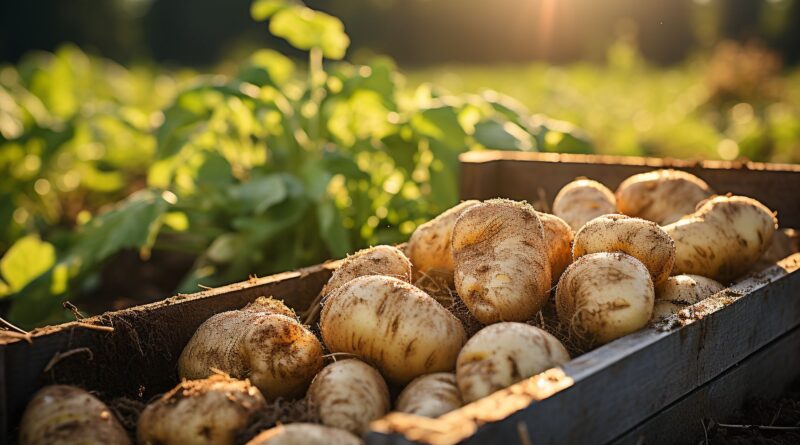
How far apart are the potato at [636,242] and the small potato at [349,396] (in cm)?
77

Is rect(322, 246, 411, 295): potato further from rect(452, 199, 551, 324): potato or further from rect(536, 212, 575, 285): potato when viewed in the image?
rect(536, 212, 575, 285): potato

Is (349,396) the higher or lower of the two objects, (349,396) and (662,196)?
the lower

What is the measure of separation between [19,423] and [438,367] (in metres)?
1.00

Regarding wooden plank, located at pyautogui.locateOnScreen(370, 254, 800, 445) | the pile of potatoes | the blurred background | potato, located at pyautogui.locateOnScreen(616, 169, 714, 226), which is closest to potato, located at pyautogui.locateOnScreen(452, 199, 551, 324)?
the pile of potatoes

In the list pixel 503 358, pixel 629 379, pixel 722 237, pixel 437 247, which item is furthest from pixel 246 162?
pixel 629 379

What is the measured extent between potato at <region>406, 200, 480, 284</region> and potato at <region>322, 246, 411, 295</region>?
102 mm

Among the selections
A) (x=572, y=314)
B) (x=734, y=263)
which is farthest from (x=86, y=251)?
(x=734, y=263)

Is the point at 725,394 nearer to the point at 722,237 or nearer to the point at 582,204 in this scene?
the point at 722,237

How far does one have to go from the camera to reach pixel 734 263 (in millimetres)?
2561

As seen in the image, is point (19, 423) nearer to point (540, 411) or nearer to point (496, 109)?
point (540, 411)

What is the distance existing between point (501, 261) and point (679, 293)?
1.78 ft

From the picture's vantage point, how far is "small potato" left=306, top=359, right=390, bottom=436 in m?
1.75

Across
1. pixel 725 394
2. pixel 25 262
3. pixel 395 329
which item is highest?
pixel 395 329

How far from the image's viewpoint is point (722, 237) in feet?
8.25
